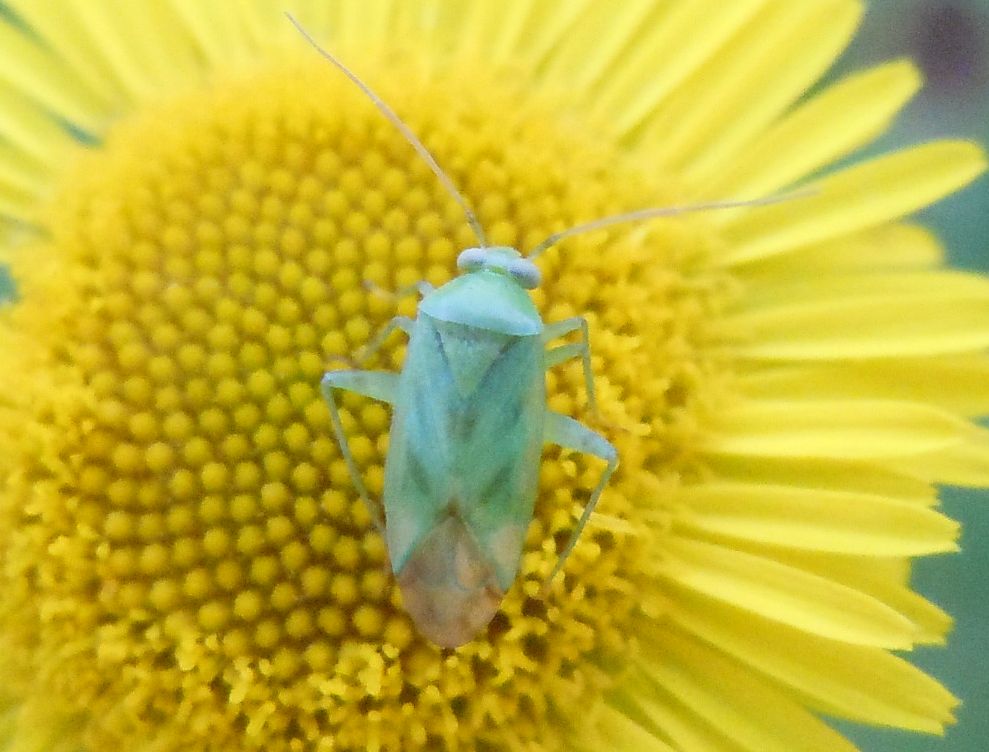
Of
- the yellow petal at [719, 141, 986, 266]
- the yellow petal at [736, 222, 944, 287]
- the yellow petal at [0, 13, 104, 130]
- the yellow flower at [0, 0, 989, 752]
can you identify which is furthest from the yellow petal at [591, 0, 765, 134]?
the yellow petal at [0, 13, 104, 130]

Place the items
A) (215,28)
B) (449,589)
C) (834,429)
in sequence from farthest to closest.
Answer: (215,28)
(834,429)
(449,589)

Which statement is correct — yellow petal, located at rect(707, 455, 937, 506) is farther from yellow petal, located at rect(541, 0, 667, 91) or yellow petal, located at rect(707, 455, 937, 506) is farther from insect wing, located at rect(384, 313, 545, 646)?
yellow petal, located at rect(541, 0, 667, 91)

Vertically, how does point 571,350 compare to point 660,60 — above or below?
below

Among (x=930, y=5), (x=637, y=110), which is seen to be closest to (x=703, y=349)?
(x=637, y=110)

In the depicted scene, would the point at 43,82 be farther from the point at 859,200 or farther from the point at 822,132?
the point at 859,200

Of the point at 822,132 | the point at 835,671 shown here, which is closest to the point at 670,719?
the point at 835,671
